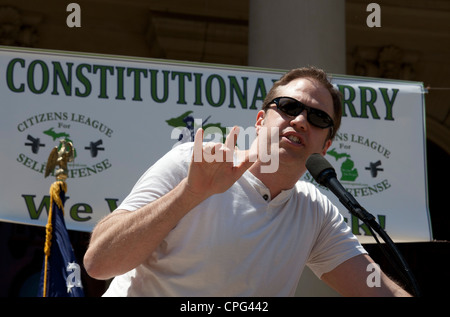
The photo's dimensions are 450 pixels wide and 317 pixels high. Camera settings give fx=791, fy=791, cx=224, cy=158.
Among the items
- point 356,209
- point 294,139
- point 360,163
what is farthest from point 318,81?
point 360,163

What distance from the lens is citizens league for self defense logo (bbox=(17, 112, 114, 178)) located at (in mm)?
4867

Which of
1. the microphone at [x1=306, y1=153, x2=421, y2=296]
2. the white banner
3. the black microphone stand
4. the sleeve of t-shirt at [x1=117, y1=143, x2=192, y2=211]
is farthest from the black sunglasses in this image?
the white banner

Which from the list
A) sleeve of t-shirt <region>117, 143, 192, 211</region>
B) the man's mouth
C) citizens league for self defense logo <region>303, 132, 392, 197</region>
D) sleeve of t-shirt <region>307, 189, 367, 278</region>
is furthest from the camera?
citizens league for self defense logo <region>303, 132, 392, 197</region>

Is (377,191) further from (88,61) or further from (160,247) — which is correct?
(160,247)

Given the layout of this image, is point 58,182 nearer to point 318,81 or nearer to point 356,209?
point 318,81

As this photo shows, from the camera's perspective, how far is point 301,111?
253cm

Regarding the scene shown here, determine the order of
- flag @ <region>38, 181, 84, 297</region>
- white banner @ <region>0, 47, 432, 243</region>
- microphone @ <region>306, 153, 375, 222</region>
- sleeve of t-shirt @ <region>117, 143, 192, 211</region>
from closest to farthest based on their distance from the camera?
microphone @ <region>306, 153, 375, 222</region>, sleeve of t-shirt @ <region>117, 143, 192, 211</region>, flag @ <region>38, 181, 84, 297</region>, white banner @ <region>0, 47, 432, 243</region>

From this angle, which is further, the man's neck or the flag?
the flag

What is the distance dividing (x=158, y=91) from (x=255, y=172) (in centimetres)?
263

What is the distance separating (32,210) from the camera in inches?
187

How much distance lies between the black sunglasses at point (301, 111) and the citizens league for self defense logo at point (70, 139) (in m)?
2.59

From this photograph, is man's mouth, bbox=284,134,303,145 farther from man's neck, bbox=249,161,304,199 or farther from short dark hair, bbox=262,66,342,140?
short dark hair, bbox=262,66,342,140

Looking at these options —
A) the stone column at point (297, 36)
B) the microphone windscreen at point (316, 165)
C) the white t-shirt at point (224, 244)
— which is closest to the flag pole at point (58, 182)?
the white t-shirt at point (224, 244)
